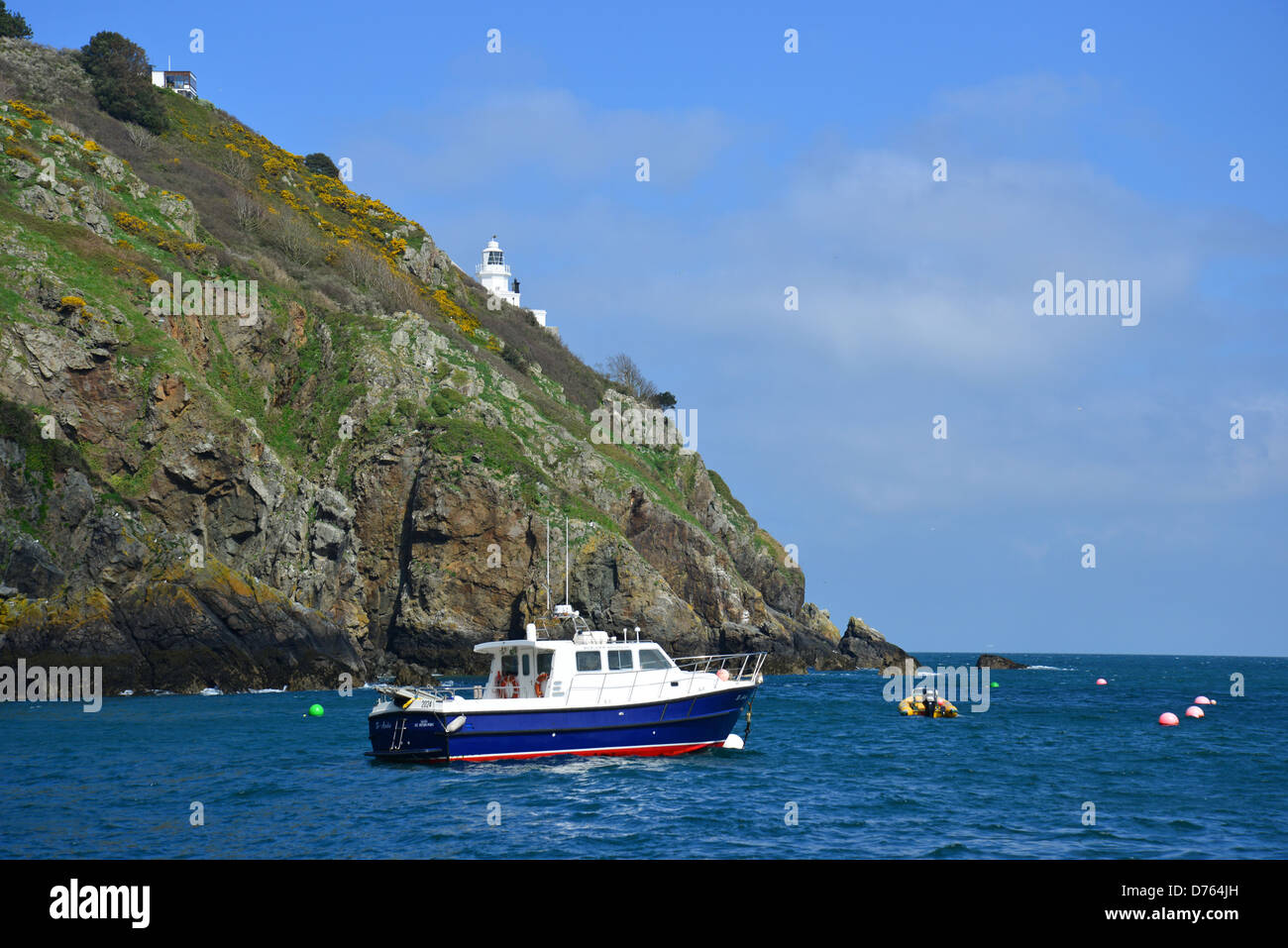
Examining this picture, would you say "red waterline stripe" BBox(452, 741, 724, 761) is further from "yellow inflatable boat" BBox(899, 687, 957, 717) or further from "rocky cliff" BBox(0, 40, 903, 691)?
"rocky cliff" BBox(0, 40, 903, 691)

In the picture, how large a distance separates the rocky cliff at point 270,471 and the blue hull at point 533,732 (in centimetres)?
2586

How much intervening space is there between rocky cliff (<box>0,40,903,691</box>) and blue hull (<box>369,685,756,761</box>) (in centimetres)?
2586

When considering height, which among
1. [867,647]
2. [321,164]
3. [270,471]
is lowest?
[867,647]

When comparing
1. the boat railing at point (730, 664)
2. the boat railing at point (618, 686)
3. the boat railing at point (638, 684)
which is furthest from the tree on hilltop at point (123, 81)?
the boat railing at point (638, 684)

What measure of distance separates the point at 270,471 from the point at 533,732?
4098 cm

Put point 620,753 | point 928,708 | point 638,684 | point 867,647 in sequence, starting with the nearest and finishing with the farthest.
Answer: point 620,753 < point 638,684 < point 928,708 < point 867,647

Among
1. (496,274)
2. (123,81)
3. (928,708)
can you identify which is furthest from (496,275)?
(928,708)

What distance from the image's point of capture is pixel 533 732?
28766 mm

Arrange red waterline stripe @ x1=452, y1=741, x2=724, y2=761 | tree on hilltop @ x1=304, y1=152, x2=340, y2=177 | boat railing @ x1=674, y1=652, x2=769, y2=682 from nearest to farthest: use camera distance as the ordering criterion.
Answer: red waterline stripe @ x1=452, y1=741, x2=724, y2=761 → boat railing @ x1=674, y1=652, x2=769, y2=682 → tree on hilltop @ x1=304, y1=152, x2=340, y2=177

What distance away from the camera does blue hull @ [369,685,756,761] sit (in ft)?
94.0

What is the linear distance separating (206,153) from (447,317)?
30.3 meters

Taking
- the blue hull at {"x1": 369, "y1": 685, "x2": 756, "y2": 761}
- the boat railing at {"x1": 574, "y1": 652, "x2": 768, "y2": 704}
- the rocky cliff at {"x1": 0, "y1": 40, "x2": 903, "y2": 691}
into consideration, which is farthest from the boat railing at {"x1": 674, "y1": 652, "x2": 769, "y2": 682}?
the rocky cliff at {"x1": 0, "y1": 40, "x2": 903, "y2": 691}

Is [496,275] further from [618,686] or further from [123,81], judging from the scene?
[618,686]
